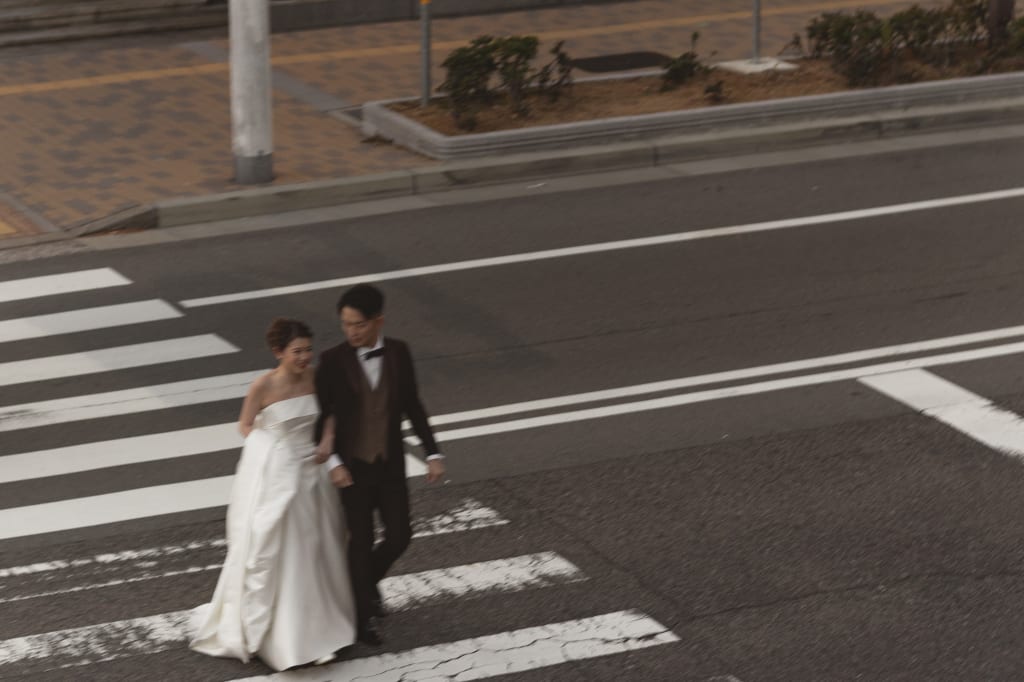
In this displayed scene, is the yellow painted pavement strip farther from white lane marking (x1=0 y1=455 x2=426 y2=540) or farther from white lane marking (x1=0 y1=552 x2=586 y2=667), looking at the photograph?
white lane marking (x1=0 y1=552 x2=586 y2=667)

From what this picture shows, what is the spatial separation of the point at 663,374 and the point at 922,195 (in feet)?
15.7

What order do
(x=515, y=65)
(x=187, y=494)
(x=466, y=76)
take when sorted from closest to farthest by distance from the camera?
(x=187, y=494)
(x=466, y=76)
(x=515, y=65)

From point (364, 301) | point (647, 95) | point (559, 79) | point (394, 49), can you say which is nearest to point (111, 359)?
point (364, 301)

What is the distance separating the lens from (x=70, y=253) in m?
13.9

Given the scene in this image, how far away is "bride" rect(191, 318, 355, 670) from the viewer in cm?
751

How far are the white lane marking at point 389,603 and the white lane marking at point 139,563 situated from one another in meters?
0.43

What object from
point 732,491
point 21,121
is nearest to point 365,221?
point 21,121

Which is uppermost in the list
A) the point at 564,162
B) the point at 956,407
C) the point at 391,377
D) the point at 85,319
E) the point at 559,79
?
the point at 559,79

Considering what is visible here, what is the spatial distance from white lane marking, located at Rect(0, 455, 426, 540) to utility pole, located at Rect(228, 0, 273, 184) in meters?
5.98

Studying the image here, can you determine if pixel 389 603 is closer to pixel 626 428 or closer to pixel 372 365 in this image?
pixel 372 365

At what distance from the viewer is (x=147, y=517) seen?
927 centimetres

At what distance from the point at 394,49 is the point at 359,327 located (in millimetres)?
13134

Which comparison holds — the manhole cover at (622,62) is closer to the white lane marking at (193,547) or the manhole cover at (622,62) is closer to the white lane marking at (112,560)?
the white lane marking at (193,547)

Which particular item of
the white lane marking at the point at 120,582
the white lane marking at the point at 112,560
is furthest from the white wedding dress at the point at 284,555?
the white lane marking at the point at 112,560
